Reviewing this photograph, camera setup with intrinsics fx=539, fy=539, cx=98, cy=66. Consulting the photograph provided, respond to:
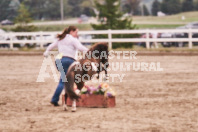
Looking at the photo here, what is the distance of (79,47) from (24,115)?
1.75 m

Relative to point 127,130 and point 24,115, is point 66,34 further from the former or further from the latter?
point 127,130

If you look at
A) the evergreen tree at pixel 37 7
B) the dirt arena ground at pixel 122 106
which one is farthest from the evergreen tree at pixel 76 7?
the dirt arena ground at pixel 122 106

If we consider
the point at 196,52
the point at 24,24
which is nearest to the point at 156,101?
the point at 196,52

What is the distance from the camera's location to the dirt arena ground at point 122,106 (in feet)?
29.9

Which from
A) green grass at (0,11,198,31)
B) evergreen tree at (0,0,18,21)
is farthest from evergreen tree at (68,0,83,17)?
green grass at (0,11,198,31)

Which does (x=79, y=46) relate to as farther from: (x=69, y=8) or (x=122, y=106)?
(x=69, y=8)

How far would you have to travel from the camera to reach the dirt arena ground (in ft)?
29.9

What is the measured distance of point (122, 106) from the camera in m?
11.4

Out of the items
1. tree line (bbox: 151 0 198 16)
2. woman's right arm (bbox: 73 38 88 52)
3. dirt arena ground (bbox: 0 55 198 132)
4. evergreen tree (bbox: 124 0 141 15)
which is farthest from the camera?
evergreen tree (bbox: 124 0 141 15)

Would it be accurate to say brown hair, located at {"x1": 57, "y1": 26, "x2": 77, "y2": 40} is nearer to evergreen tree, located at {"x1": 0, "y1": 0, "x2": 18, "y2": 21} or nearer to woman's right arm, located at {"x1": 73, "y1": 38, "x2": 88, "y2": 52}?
woman's right arm, located at {"x1": 73, "y1": 38, "x2": 88, "y2": 52}

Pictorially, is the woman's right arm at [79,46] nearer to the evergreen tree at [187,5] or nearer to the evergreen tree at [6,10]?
the evergreen tree at [6,10]

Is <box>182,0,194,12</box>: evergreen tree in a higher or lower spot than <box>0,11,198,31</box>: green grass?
higher

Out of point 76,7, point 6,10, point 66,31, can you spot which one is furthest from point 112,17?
point 76,7

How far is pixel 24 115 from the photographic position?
10492 millimetres
